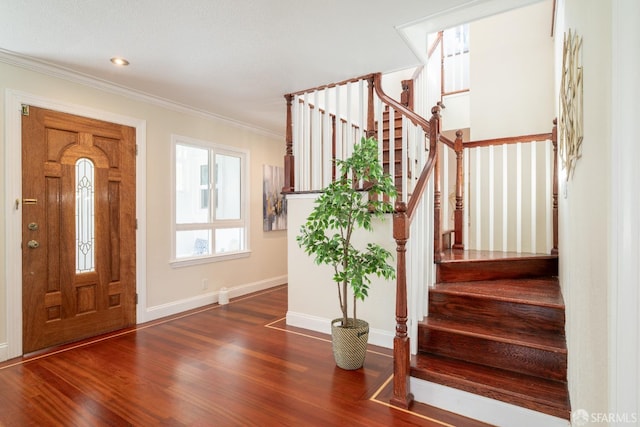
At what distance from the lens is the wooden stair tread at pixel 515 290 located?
2221 millimetres

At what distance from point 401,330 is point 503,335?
0.67 m

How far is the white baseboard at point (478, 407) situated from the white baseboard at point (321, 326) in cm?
93

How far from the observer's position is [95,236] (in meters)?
3.41

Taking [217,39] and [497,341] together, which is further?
[217,39]

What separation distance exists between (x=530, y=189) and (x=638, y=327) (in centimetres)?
304

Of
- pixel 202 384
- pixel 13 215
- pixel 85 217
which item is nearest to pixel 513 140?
pixel 202 384

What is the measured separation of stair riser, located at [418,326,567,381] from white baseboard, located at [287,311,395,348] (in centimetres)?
75

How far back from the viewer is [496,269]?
285cm

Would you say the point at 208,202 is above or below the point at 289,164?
below

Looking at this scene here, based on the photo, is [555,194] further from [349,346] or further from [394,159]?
[349,346]

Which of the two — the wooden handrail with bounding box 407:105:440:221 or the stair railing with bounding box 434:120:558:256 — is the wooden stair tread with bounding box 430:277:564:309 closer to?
the stair railing with bounding box 434:120:558:256

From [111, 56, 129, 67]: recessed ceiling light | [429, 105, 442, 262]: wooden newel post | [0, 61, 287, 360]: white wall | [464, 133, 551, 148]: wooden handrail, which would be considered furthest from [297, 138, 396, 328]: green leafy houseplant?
[0, 61, 287, 360]: white wall

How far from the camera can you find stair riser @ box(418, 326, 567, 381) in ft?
6.45

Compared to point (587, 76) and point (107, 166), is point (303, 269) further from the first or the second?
point (587, 76)
